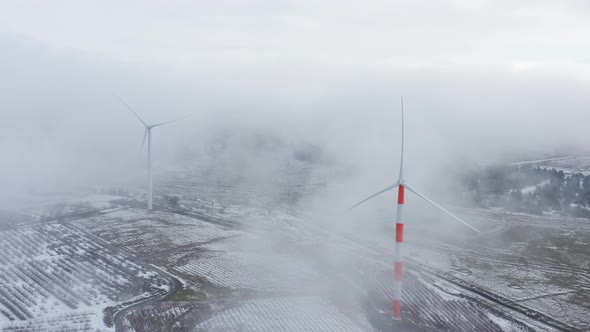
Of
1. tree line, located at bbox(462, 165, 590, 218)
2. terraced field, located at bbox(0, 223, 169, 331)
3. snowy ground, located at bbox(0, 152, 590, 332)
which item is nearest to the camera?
terraced field, located at bbox(0, 223, 169, 331)

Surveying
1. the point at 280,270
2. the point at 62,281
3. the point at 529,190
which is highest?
the point at 529,190

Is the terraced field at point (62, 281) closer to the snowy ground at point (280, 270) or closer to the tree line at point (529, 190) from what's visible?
the snowy ground at point (280, 270)

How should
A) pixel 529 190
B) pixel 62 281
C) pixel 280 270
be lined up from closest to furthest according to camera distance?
pixel 62 281, pixel 280 270, pixel 529 190

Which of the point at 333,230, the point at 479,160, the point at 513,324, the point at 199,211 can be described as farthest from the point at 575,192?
the point at 199,211

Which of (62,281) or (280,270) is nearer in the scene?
(62,281)

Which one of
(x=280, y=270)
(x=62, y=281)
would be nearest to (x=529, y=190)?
(x=280, y=270)

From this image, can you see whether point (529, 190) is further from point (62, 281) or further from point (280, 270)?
point (62, 281)

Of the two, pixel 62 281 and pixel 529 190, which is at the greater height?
pixel 529 190

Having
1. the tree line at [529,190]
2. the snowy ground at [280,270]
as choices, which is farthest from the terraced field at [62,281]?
the tree line at [529,190]

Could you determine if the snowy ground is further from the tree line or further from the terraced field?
the tree line

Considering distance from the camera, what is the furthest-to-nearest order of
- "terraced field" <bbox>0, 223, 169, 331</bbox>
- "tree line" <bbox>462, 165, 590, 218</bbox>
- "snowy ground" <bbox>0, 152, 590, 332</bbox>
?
"tree line" <bbox>462, 165, 590, 218</bbox>
"snowy ground" <bbox>0, 152, 590, 332</bbox>
"terraced field" <bbox>0, 223, 169, 331</bbox>

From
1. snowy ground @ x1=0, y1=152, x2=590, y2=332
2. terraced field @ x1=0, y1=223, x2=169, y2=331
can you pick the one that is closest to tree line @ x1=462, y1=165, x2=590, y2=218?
snowy ground @ x1=0, y1=152, x2=590, y2=332
